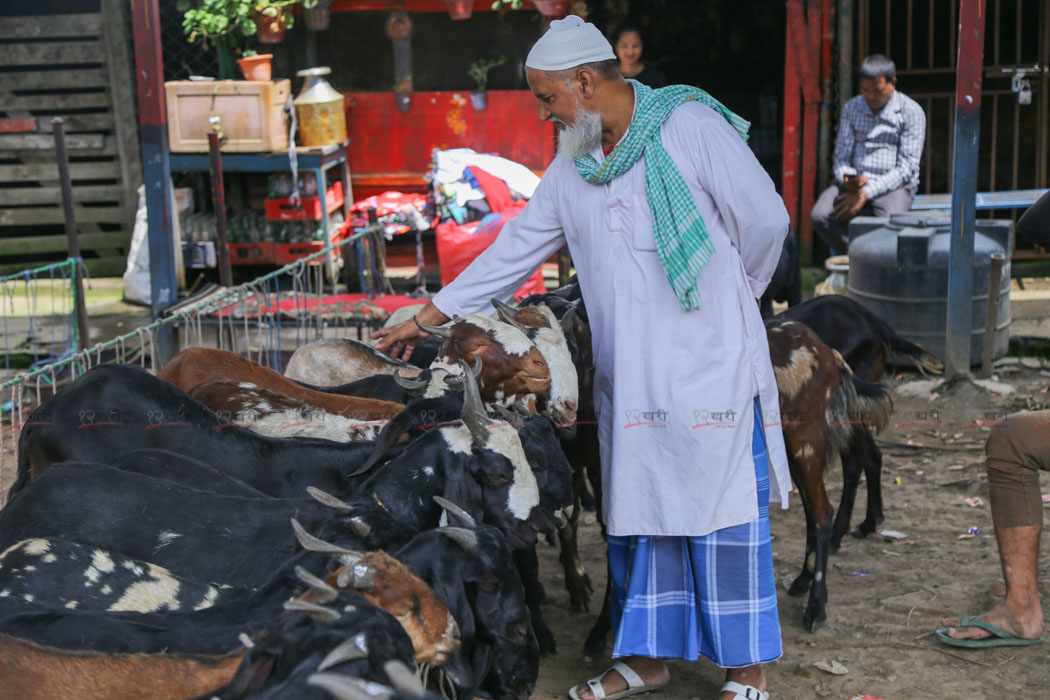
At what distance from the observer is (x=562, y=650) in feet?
14.8

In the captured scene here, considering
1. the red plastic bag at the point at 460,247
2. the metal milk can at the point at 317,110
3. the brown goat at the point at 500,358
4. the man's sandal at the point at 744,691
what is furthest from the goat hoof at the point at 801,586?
the metal milk can at the point at 317,110

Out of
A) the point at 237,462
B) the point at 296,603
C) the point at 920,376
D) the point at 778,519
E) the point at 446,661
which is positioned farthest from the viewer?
the point at 920,376

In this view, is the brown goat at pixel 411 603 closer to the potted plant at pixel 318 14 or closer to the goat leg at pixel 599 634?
the goat leg at pixel 599 634

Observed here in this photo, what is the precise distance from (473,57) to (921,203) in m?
4.54

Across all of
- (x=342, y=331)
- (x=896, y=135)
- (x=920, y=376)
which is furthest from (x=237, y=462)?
(x=896, y=135)

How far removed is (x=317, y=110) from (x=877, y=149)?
463cm

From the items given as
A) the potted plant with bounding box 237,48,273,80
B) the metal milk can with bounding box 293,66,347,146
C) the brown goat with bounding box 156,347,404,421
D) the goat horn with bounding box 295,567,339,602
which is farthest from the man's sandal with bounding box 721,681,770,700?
the potted plant with bounding box 237,48,273,80

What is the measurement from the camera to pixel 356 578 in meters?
2.50

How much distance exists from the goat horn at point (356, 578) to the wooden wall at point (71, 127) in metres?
9.06

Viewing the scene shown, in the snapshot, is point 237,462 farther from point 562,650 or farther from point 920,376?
point 920,376

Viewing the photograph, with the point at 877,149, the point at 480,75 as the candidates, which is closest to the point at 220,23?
the point at 480,75

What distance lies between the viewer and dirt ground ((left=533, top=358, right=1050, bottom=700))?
4.14 metres

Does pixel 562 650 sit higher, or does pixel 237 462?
pixel 237 462

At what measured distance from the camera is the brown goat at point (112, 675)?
2.39 meters
